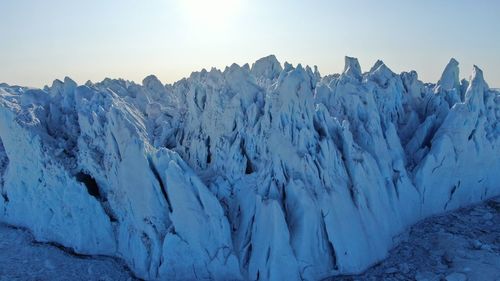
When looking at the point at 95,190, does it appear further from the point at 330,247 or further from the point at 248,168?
→ the point at 330,247

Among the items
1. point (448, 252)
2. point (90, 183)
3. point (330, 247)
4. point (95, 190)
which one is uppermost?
point (90, 183)

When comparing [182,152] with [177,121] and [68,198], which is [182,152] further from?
[68,198]

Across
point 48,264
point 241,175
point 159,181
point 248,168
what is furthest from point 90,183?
point 248,168

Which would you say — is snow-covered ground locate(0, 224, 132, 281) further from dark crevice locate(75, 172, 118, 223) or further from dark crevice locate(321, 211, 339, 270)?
dark crevice locate(321, 211, 339, 270)

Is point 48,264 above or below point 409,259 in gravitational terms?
above

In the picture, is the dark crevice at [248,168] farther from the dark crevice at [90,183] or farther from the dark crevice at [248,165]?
the dark crevice at [90,183]

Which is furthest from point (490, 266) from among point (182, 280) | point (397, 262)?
point (182, 280)
